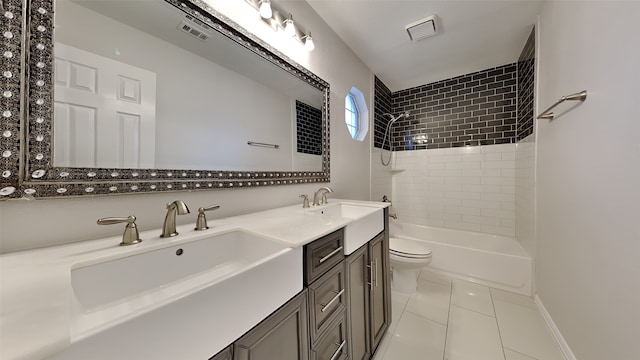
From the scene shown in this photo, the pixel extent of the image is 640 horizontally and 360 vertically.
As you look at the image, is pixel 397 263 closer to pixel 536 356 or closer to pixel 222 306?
pixel 536 356

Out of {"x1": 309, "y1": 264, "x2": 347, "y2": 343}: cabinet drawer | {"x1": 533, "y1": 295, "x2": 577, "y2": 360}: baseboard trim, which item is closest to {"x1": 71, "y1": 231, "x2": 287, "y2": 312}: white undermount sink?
{"x1": 309, "y1": 264, "x2": 347, "y2": 343}: cabinet drawer

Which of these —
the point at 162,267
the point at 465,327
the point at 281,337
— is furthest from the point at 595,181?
the point at 162,267

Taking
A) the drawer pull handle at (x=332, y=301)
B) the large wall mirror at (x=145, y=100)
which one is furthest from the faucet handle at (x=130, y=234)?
the drawer pull handle at (x=332, y=301)

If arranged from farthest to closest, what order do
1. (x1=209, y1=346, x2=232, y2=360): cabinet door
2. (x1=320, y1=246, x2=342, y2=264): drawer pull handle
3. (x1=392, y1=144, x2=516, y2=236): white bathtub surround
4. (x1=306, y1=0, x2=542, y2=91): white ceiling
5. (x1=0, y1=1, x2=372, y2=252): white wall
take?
(x1=392, y1=144, x2=516, y2=236): white bathtub surround, (x1=306, y1=0, x2=542, y2=91): white ceiling, (x1=320, y1=246, x2=342, y2=264): drawer pull handle, (x1=0, y1=1, x2=372, y2=252): white wall, (x1=209, y1=346, x2=232, y2=360): cabinet door

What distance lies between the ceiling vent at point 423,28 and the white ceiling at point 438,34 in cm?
4

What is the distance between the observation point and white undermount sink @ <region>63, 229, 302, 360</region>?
0.35 m

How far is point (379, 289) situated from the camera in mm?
1317

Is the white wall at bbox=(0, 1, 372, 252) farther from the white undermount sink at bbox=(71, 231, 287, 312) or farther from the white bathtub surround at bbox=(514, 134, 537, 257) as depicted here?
the white bathtub surround at bbox=(514, 134, 537, 257)

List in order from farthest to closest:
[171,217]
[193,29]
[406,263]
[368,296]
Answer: [406,263] < [368,296] < [193,29] < [171,217]

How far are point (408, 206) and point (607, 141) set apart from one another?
2.16m

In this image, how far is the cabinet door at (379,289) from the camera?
1.20 meters

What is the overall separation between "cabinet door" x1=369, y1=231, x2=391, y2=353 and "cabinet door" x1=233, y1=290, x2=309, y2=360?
59 centimetres

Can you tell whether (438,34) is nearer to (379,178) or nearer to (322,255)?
(379,178)

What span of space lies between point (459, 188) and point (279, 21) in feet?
9.00
